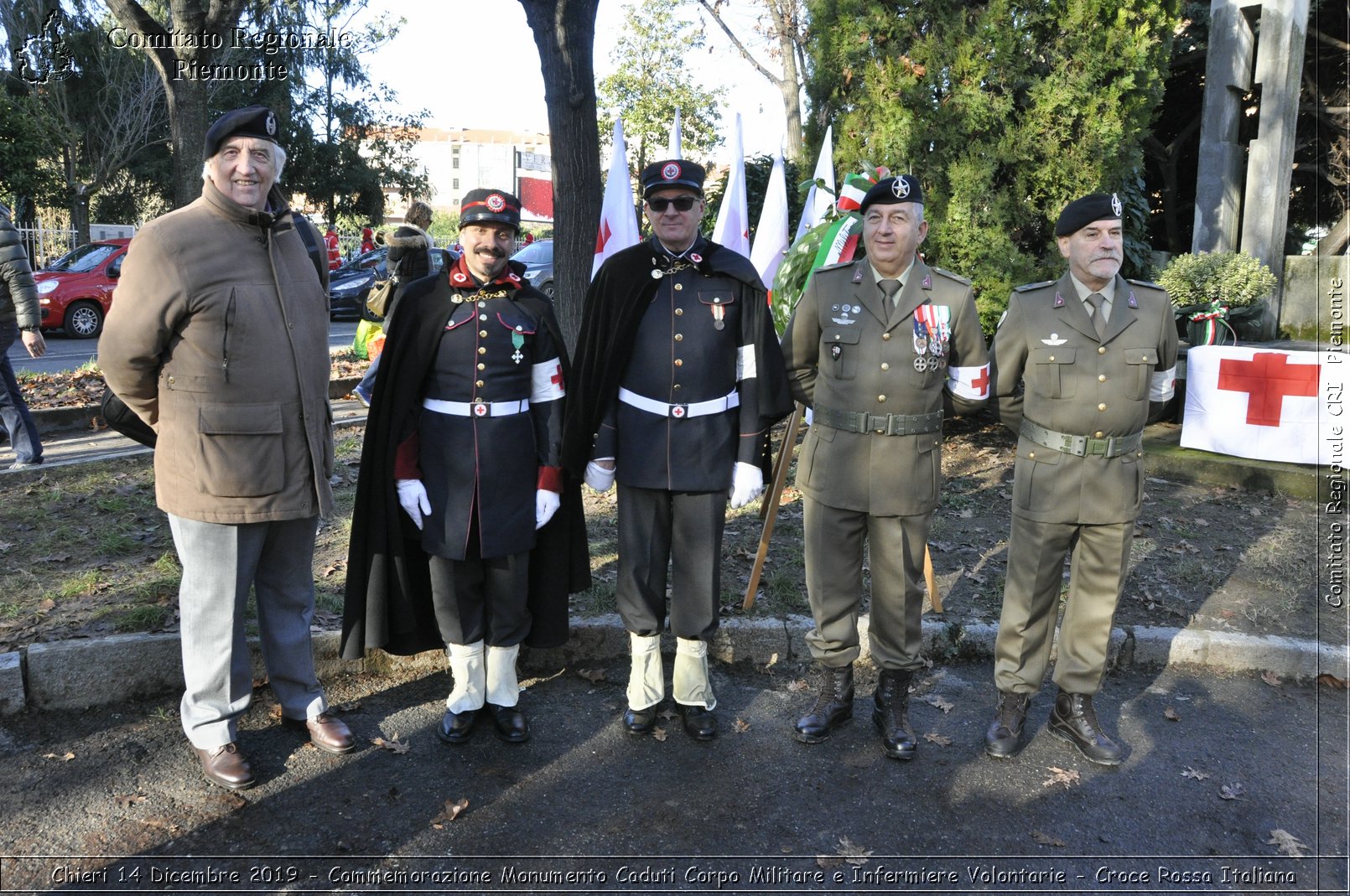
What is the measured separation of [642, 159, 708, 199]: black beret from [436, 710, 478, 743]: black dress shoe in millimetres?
2158

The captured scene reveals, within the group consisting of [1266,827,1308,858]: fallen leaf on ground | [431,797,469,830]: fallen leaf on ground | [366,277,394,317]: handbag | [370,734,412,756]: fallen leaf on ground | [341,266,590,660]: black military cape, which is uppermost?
[366,277,394,317]: handbag

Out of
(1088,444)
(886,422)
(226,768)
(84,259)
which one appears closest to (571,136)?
(886,422)

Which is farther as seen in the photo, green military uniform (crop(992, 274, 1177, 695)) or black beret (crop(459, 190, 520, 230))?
green military uniform (crop(992, 274, 1177, 695))

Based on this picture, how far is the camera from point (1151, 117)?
25.9 feet

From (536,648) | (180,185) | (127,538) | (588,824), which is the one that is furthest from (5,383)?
(588,824)

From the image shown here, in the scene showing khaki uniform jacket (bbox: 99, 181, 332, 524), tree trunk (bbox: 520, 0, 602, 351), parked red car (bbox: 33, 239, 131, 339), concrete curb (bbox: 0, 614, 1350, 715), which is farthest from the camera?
parked red car (bbox: 33, 239, 131, 339)

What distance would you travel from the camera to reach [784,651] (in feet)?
16.0

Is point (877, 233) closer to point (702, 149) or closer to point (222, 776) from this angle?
point (222, 776)

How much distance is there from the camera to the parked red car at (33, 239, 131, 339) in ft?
55.7

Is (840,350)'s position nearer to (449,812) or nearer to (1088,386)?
(1088,386)

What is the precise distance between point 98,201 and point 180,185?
25.1 metres

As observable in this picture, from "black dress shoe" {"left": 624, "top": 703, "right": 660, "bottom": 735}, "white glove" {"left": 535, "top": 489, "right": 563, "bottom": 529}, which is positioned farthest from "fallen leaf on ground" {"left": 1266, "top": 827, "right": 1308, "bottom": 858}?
"white glove" {"left": 535, "top": 489, "right": 563, "bottom": 529}

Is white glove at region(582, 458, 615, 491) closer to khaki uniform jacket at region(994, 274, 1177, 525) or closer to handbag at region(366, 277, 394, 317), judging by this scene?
khaki uniform jacket at region(994, 274, 1177, 525)

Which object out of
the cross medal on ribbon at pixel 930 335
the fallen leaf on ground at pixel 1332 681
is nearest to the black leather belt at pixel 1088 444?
the cross medal on ribbon at pixel 930 335
